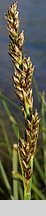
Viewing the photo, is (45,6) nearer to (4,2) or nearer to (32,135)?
(4,2)

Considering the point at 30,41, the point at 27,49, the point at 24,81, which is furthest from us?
the point at 30,41

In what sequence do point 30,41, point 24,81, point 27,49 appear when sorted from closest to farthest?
point 24,81
point 27,49
point 30,41

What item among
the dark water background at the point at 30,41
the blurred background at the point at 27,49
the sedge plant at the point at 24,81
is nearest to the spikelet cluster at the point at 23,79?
the sedge plant at the point at 24,81

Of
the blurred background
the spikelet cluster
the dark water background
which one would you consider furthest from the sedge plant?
the dark water background

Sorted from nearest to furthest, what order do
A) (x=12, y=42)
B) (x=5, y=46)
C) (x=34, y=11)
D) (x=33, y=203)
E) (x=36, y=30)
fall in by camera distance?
(x=12, y=42) → (x=33, y=203) → (x=5, y=46) → (x=36, y=30) → (x=34, y=11)

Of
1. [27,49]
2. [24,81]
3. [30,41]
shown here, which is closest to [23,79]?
[24,81]

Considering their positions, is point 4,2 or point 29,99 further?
point 4,2

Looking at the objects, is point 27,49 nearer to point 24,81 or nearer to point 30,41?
point 30,41

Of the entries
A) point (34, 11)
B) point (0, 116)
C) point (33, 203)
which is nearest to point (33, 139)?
point (33, 203)

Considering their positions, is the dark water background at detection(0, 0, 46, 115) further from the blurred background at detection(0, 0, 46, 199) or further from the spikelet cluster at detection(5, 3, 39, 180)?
the spikelet cluster at detection(5, 3, 39, 180)
